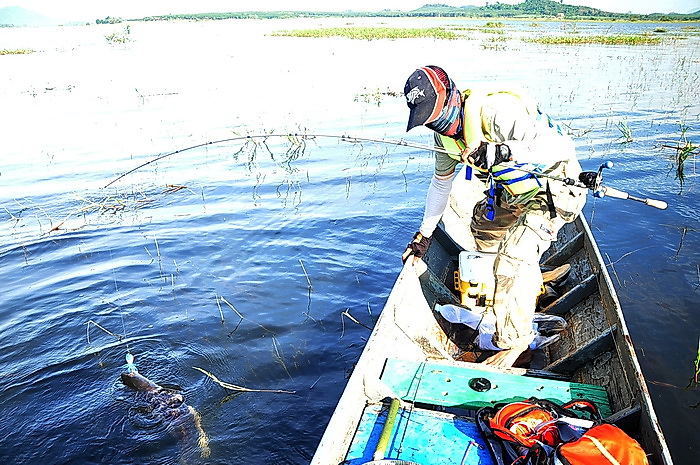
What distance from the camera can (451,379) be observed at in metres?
3.72

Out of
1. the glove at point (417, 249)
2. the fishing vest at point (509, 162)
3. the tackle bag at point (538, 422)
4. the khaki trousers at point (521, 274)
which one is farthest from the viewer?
the glove at point (417, 249)

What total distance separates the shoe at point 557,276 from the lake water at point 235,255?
3.14ft

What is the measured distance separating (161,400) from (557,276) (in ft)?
14.2

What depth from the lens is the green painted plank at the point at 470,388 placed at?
3510 mm

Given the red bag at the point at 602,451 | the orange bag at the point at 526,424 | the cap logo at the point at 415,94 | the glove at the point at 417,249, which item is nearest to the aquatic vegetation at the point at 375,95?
the glove at the point at 417,249

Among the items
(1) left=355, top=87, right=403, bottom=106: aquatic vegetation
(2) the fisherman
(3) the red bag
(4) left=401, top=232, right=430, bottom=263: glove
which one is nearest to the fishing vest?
(2) the fisherman

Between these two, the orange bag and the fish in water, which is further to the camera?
the fish in water

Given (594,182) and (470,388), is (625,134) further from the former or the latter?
(470,388)

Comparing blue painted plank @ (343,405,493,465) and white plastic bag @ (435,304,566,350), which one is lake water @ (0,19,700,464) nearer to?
white plastic bag @ (435,304,566,350)

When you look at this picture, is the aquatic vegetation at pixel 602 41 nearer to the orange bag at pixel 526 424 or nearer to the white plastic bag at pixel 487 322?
the white plastic bag at pixel 487 322

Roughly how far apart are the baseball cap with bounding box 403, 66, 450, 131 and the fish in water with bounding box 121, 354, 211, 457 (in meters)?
3.17

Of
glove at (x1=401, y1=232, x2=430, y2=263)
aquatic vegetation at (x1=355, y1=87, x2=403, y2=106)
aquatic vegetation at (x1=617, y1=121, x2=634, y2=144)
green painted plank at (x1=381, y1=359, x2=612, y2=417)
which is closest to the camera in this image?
green painted plank at (x1=381, y1=359, x2=612, y2=417)

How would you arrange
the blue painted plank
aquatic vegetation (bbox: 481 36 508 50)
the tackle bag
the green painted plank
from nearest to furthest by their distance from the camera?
the tackle bag, the blue painted plank, the green painted plank, aquatic vegetation (bbox: 481 36 508 50)

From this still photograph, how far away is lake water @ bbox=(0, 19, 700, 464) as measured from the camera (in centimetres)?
472
